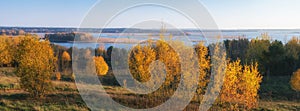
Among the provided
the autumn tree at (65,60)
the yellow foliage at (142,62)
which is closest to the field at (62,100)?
the yellow foliage at (142,62)

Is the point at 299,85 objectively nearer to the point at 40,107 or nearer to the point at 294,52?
the point at 294,52

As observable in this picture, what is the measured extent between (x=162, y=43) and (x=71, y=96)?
879 cm

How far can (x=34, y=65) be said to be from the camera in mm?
21891

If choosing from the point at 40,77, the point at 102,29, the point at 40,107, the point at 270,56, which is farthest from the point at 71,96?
the point at 270,56

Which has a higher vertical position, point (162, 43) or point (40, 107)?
point (162, 43)

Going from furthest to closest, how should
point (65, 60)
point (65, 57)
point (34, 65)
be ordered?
point (65, 60) → point (65, 57) → point (34, 65)

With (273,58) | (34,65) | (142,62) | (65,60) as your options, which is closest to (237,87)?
(142,62)

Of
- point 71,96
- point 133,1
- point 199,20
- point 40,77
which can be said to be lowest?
point 71,96

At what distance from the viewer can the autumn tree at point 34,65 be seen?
21.9 metres

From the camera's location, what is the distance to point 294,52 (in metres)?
51.4

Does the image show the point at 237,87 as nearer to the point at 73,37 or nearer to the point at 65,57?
the point at 73,37

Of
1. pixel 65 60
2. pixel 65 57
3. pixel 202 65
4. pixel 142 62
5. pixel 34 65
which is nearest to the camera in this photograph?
pixel 202 65

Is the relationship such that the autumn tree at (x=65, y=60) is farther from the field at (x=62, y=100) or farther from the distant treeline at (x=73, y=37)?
the field at (x=62, y=100)

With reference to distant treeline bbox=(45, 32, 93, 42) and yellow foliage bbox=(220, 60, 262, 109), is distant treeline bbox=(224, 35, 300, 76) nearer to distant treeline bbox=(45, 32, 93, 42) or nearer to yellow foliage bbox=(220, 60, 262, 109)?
yellow foliage bbox=(220, 60, 262, 109)
